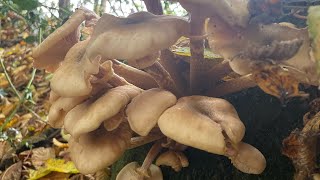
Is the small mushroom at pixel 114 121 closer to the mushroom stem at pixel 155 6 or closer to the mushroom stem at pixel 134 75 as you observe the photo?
the mushroom stem at pixel 134 75

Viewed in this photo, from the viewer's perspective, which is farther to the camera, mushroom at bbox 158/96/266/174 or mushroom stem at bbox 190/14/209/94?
mushroom stem at bbox 190/14/209/94

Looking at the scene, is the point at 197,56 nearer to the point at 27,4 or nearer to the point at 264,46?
the point at 264,46

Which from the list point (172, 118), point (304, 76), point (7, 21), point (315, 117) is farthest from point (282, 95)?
point (7, 21)

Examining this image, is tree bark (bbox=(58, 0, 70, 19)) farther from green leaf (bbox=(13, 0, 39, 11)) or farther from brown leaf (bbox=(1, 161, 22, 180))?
brown leaf (bbox=(1, 161, 22, 180))

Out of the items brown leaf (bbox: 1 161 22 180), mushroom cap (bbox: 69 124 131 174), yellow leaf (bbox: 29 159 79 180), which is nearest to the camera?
mushroom cap (bbox: 69 124 131 174)

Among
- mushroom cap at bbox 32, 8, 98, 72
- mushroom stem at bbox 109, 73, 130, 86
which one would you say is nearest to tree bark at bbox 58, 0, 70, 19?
mushroom cap at bbox 32, 8, 98, 72

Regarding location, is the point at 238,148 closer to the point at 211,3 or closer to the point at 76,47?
the point at 211,3

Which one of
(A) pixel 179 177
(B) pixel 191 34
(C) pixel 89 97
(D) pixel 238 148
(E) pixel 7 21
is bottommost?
(E) pixel 7 21

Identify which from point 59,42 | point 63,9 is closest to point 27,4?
point 63,9
